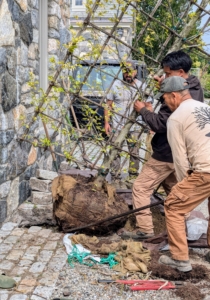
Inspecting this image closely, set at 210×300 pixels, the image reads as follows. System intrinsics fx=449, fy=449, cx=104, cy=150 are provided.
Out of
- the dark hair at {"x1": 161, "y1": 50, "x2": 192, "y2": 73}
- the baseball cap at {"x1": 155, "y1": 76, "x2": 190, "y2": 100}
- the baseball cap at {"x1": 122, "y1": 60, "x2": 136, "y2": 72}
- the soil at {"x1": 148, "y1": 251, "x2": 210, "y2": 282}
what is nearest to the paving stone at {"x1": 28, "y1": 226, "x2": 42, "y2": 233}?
the soil at {"x1": 148, "y1": 251, "x2": 210, "y2": 282}

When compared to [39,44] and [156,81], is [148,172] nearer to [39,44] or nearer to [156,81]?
[156,81]

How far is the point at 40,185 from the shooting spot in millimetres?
5723

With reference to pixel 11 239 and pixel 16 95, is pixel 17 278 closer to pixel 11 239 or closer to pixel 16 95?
pixel 11 239

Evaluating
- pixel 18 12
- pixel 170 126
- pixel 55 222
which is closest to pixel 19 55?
pixel 18 12

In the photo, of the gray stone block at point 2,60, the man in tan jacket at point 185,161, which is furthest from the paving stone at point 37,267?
the gray stone block at point 2,60

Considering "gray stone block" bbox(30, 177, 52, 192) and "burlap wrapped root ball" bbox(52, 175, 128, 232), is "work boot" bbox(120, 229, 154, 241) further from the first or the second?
"gray stone block" bbox(30, 177, 52, 192)

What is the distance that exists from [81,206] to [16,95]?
1.54m

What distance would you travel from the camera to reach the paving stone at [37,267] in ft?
12.6

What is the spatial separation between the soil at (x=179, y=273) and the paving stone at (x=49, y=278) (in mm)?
835

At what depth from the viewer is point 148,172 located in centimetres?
472

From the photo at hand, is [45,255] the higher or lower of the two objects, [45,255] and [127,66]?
the lower

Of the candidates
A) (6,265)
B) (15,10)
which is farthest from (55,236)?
(15,10)

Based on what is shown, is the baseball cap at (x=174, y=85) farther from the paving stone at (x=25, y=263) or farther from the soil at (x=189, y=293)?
the paving stone at (x=25, y=263)

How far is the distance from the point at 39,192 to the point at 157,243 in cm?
181
